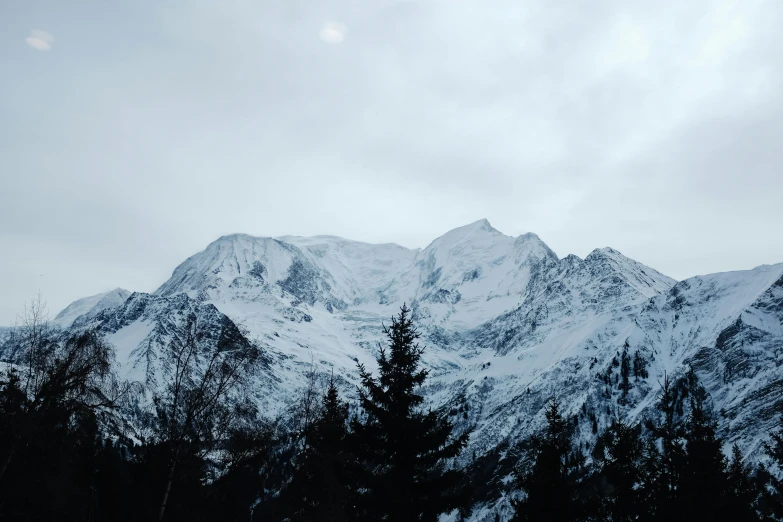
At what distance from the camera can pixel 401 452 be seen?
19922 millimetres

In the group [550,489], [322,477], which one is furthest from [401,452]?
[322,477]

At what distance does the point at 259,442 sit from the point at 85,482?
2041 centimetres

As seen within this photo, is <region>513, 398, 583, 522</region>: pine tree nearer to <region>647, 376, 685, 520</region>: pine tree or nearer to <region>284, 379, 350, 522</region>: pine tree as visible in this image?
<region>647, 376, 685, 520</region>: pine tree

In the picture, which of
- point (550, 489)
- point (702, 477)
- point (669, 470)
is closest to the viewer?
point (550, 489)

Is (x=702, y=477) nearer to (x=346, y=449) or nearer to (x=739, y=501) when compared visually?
(x=739, y=501)

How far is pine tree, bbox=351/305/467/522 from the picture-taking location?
19.2 meters

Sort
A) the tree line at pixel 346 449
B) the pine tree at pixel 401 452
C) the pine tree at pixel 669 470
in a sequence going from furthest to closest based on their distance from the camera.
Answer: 1. the pine tree at pixel 669 470
2. the tree line at pixel 346 449
3. the pine tree at pixel 401 452

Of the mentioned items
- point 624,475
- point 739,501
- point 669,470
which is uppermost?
point 669,470

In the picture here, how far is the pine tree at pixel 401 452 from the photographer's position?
757 inches

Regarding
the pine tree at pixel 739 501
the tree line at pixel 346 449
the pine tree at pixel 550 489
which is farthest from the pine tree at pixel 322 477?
the pine tree at pixel 739 501

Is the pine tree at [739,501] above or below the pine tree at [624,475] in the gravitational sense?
below

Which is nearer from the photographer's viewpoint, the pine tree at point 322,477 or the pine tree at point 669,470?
the pine tree at point 669,470

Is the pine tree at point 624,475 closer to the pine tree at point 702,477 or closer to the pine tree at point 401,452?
the pine tree at point 702,477

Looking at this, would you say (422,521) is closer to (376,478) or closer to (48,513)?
(376,478)
